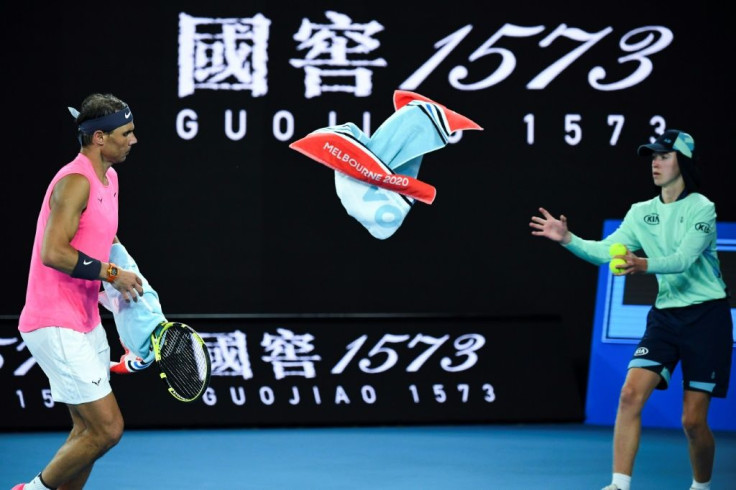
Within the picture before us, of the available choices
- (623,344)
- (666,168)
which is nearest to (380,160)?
(666,168)

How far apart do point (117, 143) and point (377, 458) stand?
2742 millimetres

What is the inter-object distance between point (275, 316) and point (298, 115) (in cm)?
128

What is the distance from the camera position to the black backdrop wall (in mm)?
7637

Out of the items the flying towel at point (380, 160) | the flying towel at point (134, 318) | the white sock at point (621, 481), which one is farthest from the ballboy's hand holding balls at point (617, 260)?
the flying towel at point (134, 318)

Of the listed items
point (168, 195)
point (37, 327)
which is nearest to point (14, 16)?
point (168, 195)

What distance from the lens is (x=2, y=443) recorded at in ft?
22.9

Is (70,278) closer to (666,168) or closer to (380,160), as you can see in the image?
(380,160)

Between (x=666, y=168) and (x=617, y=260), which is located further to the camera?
(x=666, y=168)

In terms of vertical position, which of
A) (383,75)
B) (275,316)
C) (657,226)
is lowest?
(275,316)

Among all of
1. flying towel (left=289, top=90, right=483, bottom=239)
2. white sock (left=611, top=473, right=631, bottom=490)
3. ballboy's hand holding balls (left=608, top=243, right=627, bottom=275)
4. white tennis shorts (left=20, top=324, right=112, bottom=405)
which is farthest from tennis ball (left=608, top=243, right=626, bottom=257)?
white tennis shorts (left=20, top=324, right=112, bottom=405)

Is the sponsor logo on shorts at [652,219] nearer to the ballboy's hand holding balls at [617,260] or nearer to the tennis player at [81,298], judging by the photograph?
the ballboy's hand holding balls at [617,260]

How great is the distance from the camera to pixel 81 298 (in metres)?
4.55

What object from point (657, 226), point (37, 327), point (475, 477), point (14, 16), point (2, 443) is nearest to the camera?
point (37, 327)

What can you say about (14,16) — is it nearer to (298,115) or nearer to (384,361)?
(298,115)
